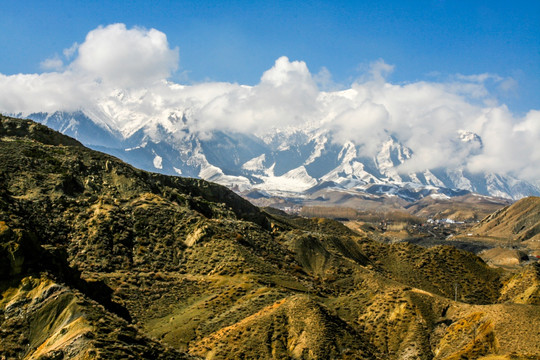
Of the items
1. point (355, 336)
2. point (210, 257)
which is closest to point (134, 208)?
point (210, 257)

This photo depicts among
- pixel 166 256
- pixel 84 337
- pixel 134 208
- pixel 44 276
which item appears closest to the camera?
pixel 84 337

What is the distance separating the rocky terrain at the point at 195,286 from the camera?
140ft

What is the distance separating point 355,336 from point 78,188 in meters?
58.9

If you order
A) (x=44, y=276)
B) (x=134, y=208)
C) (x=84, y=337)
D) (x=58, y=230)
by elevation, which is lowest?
(x=84, y=337)

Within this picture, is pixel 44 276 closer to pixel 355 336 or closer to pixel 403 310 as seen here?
pixel 355 336

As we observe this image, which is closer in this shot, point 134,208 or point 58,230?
point 58,230

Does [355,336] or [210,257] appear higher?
[210,257]

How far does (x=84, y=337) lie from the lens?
1480 inches

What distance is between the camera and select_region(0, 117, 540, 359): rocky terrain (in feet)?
140

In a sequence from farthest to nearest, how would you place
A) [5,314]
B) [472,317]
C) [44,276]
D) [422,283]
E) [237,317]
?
[422,283] < [472,317] < [237,317] < [44,276] < [5,314]

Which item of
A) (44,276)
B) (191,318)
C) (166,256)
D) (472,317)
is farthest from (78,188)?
(472,317)

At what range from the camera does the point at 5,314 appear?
42.1 metres

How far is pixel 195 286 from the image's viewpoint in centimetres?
7594

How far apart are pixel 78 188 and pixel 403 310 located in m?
62.3
